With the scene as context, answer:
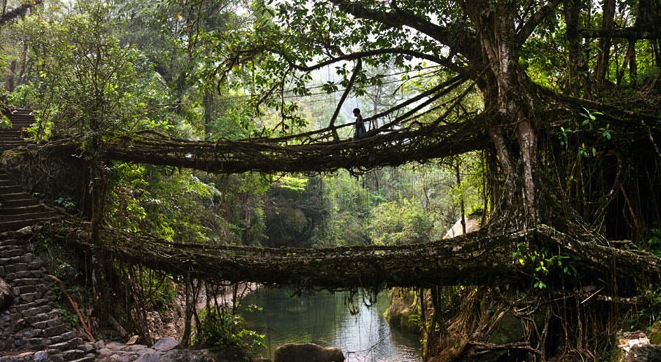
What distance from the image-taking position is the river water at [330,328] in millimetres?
10312

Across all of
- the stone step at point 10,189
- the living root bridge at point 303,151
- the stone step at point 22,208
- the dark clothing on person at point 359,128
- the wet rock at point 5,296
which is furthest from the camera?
the stone step at point 10,189

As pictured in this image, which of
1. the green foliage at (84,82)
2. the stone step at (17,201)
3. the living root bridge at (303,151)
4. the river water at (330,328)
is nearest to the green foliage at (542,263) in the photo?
the living root bridge at (303,151)

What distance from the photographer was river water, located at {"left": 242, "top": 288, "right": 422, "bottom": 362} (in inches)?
406

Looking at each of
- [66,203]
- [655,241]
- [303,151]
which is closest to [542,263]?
[655,241]

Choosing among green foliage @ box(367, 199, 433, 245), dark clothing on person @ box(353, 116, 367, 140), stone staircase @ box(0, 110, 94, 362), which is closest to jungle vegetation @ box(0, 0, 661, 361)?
dark clothing on person @ box(353, 116, 367, 140)

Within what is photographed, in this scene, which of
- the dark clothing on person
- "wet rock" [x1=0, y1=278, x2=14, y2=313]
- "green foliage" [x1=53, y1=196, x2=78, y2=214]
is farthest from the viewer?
"green foliage" [x1=53, y1=196, x2=78, y2=214]

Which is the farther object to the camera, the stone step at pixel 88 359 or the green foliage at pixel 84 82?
the green foliage at pixel 84 82

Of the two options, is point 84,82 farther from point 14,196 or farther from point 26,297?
point 26,297

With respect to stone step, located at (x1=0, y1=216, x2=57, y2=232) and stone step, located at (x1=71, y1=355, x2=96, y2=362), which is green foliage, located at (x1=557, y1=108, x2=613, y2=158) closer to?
stone step, located at (x1=71, y1=355, x2=96, y2=362)

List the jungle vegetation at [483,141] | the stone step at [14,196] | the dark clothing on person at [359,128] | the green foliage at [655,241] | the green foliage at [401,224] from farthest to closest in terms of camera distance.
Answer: the green foliage at [401,224], the stone step at [14,196], the dark clothing on person at [359,128], the green foliage at [655,241], the jungle vegetation at [483,141]

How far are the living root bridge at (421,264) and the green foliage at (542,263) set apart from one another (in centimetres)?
5

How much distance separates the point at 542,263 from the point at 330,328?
8.88 meters

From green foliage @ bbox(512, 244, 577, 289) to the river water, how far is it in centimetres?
412

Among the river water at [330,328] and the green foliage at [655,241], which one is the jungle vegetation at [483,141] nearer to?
the green foliage at [655,241]
